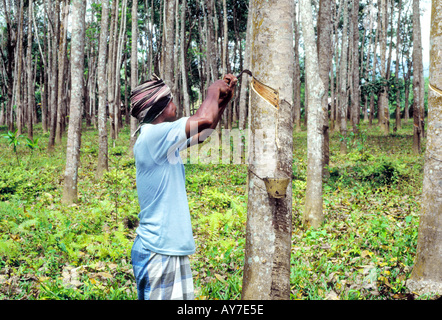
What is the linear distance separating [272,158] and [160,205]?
2.43ft

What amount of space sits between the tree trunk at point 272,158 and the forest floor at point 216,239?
53.1 inches

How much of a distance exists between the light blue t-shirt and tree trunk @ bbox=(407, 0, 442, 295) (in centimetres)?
233

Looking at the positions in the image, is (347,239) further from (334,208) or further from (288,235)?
(288,235)

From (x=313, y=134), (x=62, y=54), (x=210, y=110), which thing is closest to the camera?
(x=210, y=110)

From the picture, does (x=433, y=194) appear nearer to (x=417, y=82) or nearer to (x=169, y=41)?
(x=169, y=41)

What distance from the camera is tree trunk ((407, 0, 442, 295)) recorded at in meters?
3.21

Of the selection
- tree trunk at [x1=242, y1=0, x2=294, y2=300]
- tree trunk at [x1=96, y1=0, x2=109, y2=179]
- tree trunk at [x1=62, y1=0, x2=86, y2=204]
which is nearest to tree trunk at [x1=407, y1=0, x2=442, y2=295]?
tree trunk at [x1=242, y1=0, x2=294, y2=300]

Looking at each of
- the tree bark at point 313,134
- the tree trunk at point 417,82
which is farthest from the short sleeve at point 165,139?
the tree trunk at point 417,82

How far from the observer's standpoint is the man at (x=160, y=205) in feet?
7.04

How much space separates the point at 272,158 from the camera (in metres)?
2.22

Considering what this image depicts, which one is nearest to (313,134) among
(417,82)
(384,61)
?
(417,82)

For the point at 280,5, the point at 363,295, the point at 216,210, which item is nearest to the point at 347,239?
the point at 363,295

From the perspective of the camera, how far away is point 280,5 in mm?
2244
